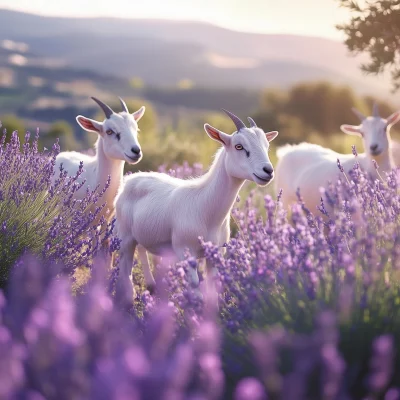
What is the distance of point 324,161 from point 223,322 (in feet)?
14.9

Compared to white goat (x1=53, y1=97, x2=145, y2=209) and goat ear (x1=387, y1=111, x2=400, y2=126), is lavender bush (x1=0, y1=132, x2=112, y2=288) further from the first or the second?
goat ear (x1=387, y1=111, x2=400, y2=126)

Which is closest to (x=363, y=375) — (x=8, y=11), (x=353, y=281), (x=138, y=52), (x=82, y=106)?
(x=353, y=281)

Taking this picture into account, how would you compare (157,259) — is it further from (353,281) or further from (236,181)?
(353,281)

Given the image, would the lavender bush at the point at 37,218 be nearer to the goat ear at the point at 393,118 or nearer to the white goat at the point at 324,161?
the white goat at the point at 324,161

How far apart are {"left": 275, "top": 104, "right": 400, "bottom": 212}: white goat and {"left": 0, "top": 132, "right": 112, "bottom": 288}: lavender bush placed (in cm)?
257

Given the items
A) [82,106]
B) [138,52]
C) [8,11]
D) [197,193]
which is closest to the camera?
[197,193]

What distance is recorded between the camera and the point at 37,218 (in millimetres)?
4430

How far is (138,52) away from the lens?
105 m

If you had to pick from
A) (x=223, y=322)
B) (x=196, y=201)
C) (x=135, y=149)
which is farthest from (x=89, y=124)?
(x=223, y=322)

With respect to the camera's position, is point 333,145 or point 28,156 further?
point 333,145

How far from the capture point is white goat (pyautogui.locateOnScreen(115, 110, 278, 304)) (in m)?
4.27

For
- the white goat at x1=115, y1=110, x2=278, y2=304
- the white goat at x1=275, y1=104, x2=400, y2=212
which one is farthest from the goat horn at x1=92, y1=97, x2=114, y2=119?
the white goat at x1=275, y1=104, x2=400, y2=212

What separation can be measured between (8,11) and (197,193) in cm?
8808

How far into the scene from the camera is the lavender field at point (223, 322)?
167 cm
